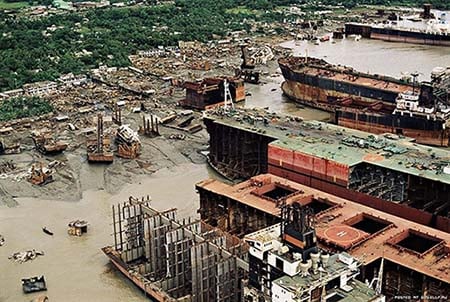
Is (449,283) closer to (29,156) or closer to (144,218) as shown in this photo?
(144,218)

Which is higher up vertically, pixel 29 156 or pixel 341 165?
pixel 341 165

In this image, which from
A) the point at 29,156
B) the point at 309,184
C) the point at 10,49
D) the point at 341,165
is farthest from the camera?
the point at 10,49

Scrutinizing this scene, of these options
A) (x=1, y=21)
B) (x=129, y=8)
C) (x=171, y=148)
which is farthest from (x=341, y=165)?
(x=129, y=8)

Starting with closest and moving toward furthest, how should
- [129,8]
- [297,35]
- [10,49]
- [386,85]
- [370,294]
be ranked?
[370,294] < [386,85] < [10,49] < [297,35] < [129,8]

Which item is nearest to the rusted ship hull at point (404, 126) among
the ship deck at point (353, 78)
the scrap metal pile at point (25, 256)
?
the ship deck at point (353, 78)

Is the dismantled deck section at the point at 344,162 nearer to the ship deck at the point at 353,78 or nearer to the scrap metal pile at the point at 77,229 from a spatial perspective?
the scrap metal pile at the point at 77,229

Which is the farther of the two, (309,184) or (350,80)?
(350,80)

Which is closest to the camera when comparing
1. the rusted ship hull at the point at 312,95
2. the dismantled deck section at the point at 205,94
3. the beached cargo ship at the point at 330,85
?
the beached cargo ship at the point at 330,85

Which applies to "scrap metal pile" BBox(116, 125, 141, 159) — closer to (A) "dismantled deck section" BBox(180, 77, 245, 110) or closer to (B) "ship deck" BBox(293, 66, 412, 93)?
(A) "dismantled deck section" BBox(180, 77, 245, 110)
